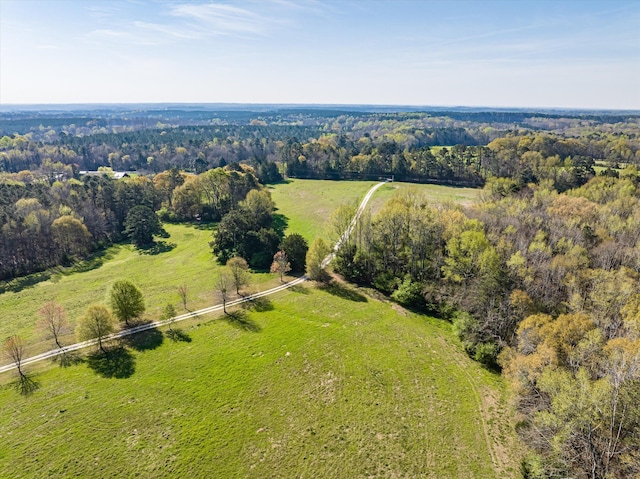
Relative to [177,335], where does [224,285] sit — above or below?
above

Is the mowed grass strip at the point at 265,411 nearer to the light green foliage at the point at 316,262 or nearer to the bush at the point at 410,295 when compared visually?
the bush at the point at 410,295

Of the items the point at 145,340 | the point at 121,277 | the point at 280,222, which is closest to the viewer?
the point at 145,340

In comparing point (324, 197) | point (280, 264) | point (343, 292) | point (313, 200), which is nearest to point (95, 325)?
point (280, 264)

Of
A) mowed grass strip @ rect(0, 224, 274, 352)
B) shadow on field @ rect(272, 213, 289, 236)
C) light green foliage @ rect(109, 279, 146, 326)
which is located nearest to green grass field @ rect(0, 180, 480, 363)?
mowed grass strip @ rect(0, 224, 274, 352)

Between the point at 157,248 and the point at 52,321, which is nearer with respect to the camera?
the point at 52,321

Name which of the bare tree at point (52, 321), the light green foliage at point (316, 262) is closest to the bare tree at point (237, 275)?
the light green foliage at point (316, 262)

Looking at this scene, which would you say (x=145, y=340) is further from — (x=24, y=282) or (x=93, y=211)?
(x=93, y=211)
